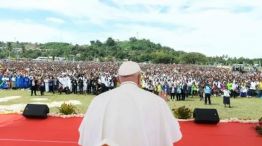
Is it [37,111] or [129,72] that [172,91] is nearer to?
[37,111]

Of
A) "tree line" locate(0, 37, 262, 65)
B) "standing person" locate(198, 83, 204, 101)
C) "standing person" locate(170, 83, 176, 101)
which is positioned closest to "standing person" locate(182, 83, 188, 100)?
"standing person" locate(170, 83, 176, 101)

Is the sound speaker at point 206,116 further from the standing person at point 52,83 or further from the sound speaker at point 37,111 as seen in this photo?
the standing person at point 52,83

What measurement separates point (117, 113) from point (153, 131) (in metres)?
0.40

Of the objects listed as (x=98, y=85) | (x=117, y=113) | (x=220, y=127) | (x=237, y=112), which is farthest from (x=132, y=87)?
(x=98, y=85)

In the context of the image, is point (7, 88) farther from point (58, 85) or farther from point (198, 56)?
point (198, 56)

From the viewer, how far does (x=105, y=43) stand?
12631 cm

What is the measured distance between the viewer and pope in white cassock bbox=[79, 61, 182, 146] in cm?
424

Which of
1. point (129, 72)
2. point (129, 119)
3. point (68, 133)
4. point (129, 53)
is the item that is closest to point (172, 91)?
point (68, 133)

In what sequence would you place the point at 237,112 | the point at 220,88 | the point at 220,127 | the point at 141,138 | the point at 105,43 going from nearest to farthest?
the point at 141,138, the point at 220,127, the point at 237,112, the point at 220,88, the point at 105,43

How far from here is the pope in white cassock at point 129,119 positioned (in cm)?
424

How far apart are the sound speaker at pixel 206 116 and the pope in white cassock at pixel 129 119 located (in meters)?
9.23

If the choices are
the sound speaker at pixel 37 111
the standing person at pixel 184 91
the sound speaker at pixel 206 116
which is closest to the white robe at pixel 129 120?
the sound speaker at pixel 206 116

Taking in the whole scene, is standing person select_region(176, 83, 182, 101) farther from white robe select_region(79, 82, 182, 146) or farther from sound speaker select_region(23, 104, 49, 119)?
white robe select_region(79, 82, 182, 146)

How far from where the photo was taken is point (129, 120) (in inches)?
167
